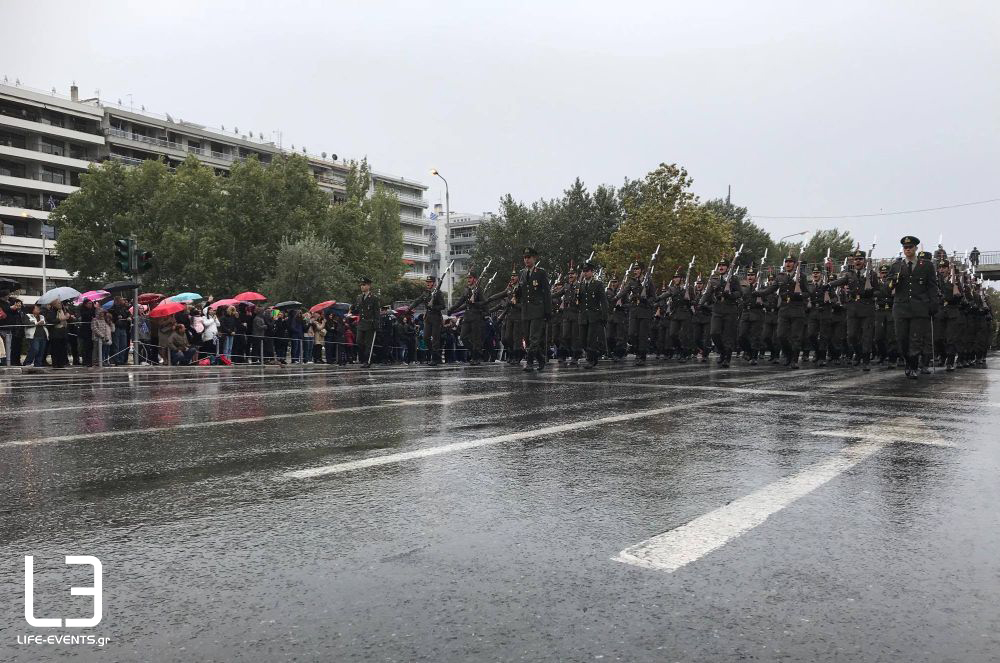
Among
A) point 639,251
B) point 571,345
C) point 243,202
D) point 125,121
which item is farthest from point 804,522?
point 125,121

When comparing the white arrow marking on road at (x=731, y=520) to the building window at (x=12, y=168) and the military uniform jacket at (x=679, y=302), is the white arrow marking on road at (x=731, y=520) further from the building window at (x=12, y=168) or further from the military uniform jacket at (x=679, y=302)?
the building window at (x=12, y=168)

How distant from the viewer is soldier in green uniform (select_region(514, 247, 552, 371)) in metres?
16.8

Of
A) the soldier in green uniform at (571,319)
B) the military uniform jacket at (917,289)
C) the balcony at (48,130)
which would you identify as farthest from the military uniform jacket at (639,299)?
the balcony at (48,130)

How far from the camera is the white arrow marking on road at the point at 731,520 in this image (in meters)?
3.50

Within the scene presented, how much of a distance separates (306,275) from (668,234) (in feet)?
67.0

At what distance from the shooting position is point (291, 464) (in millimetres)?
5582

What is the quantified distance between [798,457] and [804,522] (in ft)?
6.52

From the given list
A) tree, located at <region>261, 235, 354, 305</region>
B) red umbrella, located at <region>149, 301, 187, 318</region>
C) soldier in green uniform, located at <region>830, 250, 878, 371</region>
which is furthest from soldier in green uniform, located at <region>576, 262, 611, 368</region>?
tree, located at <region>261, 235, 354, 305</region>

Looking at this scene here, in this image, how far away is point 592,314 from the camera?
63.7 ft

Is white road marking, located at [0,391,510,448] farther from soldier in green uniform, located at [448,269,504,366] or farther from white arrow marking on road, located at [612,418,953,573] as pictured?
soldier in green uniform, located at [448,269,504,366]

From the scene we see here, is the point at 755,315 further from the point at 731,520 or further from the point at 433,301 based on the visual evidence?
the point at 731,520

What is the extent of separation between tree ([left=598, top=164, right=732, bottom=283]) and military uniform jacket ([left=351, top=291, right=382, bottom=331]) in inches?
1099

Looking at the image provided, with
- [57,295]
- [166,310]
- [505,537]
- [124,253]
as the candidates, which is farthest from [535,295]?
[57,295]

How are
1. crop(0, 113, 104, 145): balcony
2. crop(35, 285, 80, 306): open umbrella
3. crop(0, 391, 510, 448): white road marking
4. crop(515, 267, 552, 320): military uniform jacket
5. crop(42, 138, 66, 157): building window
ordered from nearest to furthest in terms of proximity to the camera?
1. crop(0, 391, 510, 448): white road marking
2. crop(515, 267, 552, 320): military uniform jacket
3. crop(35, 285, 80, 306): open umbrella
4. crop(0, 113, 104, 145): balcony
5. crop(42, 138, 66, 157): building window
